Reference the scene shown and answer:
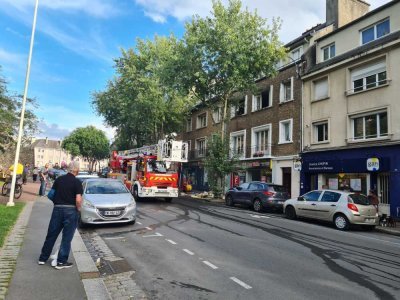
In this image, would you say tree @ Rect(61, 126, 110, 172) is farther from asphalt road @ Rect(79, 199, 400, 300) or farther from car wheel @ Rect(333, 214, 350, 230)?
car wheel @ Rect(333, 214, 350, 230)

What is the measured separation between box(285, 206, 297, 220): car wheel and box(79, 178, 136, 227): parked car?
741 centimetres

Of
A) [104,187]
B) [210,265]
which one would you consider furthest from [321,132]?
[210,265]

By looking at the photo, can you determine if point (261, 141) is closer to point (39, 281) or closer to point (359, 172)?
point (359, 172)

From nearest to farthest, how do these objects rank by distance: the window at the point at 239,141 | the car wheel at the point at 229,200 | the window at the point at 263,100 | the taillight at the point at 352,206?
the taillight at the point at 352,206
the car wheel at the point at 229,200
the window at the point at 263,100
the window at the point at 239,141

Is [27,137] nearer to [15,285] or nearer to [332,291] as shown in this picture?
[15,285]

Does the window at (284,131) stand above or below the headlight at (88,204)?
above

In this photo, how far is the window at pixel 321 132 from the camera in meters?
21.0

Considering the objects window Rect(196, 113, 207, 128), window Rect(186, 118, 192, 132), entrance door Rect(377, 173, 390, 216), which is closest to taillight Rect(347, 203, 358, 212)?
entrance door Rect(377, 173, 390, 216)

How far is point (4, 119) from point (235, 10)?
51.2ft

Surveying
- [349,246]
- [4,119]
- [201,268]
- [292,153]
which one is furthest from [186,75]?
[201,268]

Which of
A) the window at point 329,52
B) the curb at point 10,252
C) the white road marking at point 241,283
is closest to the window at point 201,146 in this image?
the window at point 329,52

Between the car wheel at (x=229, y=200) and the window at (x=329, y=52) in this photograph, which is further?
the window at (x=329, y=52)

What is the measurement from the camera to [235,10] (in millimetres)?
22938

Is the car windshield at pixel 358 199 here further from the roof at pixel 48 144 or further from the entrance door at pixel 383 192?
the roof at pixel 48 144
